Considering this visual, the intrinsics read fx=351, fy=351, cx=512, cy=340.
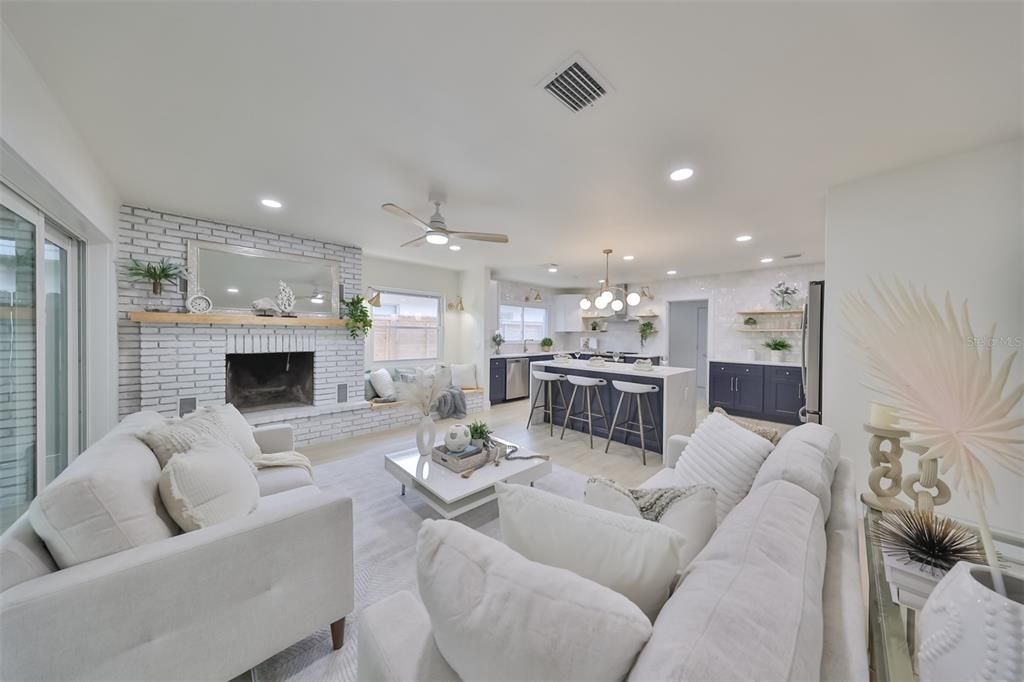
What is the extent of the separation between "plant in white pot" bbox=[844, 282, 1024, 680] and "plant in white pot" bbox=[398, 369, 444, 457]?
2.24 meters

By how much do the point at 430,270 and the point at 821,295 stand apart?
16.2 ft

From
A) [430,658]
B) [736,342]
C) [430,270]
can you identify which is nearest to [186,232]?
[430,270]

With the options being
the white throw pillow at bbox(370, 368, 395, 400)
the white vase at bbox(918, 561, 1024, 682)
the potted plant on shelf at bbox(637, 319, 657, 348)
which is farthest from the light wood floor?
the potted plant on shelf at bbox(637, 319, 657, 348)

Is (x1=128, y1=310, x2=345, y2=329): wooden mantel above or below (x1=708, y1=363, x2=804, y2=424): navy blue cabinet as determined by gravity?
above

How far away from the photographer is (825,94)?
1596 millimetres

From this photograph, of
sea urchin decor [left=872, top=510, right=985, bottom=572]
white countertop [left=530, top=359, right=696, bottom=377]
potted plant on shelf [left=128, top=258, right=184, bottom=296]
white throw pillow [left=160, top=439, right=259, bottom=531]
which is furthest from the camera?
white countertop [left=530, top=359, right=696, bottom=377]

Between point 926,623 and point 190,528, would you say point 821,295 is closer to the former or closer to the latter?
point 926,623

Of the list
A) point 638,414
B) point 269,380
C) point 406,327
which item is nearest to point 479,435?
point 638,414

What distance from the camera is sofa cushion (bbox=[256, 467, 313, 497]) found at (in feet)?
6.21

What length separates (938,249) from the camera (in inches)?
86.0

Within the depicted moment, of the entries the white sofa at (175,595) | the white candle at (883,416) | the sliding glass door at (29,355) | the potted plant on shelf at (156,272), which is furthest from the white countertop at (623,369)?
the sliding glass door at (29,355)

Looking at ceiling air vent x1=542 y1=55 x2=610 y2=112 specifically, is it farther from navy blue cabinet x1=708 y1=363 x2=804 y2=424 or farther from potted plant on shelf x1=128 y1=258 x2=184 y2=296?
navy blue cabinet x1=708 y1=363 x2=804 y2=424

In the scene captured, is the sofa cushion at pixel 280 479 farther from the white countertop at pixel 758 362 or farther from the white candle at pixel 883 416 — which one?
the white countertop at pixel 758 362

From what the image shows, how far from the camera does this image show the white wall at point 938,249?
1.99 m
